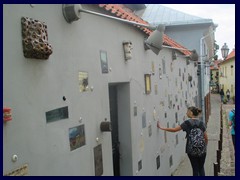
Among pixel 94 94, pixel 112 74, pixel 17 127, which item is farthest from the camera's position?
pixel 112 74

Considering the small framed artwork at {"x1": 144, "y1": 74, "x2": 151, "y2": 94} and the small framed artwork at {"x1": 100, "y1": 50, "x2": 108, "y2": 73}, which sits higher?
the small framed artwork at {"x1": 100, "y1": 50, "x2": 108, "y2": 73}

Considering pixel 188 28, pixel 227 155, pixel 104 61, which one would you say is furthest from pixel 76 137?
pixel 227 155

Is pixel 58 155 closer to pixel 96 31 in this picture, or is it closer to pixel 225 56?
pixel 96 31

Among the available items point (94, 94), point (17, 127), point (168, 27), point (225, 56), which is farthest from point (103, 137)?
point (168, 27)

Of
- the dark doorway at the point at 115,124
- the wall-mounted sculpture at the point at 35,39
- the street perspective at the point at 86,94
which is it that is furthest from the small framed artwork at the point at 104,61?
the wall-mounted sculpture at the point at 35,39

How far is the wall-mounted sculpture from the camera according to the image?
80.7 inches

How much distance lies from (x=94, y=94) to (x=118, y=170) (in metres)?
1.43

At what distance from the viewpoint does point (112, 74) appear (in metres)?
3.48

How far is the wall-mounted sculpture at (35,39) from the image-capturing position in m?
2.05

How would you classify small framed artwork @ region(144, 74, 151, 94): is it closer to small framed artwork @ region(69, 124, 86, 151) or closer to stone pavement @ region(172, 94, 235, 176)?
stone pavement @ region(172, 94, 235, 176)

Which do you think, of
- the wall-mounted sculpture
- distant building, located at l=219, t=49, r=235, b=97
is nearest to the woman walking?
distant building, located at l=219, t=49, r=235, b=97

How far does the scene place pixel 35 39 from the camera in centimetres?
210

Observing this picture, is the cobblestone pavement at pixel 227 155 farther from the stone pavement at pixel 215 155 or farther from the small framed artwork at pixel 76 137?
the small framed artwork at pixel 76 137

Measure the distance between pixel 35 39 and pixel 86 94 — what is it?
0.92 m
